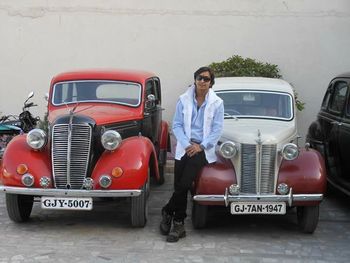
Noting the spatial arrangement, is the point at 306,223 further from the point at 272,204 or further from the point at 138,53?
the point at 138,53

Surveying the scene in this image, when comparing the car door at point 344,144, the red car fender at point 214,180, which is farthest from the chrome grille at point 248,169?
the car door at point 344,144

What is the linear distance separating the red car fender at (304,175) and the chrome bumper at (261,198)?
0.22 ft

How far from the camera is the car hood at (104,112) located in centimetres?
653

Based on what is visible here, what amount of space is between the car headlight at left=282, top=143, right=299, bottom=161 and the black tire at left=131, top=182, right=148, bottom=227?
1.57 m

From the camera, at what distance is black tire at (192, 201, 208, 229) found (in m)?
6.09

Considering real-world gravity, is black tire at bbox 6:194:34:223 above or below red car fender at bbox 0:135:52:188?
below

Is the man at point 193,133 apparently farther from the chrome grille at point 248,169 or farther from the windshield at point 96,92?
the windshield at point 96,92

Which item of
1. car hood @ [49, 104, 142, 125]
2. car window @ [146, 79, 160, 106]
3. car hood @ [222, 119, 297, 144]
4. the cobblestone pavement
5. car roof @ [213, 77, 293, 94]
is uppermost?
car roof @ [213, 77, 293, 94]

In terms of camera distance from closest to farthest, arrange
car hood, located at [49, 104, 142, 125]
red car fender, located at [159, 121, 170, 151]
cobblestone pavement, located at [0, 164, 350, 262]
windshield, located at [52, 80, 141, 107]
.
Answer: cobblestone pavement, located at [0, 164, 350, 262]
car hood, located at [49, 104, 142, 125]
windshield, located at [52, 80, 141, 107]
red car fender, located at [159, 121, 170, 151]

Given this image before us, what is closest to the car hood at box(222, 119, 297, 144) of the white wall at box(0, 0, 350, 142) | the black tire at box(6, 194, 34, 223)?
the black tire at box(6, 194, 34, 223)

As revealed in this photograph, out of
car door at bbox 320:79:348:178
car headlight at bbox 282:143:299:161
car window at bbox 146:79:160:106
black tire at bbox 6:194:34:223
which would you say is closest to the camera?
car headlight at bbox 282:143:299:161

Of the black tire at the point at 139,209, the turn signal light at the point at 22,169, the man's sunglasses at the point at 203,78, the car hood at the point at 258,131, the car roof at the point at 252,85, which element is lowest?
the black tire at the point at 139,209

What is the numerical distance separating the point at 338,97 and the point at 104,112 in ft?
10.7

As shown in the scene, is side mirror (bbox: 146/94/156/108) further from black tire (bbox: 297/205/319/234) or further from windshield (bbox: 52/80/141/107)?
black tire (bbox: 297/205/319/234)
